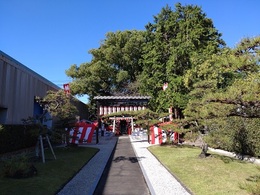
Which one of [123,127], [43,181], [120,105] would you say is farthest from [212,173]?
[123,127]

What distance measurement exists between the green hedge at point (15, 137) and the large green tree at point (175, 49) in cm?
1554

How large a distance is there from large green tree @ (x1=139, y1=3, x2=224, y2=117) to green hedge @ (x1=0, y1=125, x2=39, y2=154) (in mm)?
15537

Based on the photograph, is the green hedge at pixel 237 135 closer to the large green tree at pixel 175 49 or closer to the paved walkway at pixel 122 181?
the paved walkway at pixel 122 181

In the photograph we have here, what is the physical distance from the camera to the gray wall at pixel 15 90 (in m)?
11.7

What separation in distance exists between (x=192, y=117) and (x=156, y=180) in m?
5.19

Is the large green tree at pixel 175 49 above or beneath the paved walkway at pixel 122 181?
above

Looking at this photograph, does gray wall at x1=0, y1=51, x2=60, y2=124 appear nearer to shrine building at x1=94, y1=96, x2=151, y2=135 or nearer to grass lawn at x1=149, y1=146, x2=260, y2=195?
grass lawn at x1=149, y1=146, x2=260, y2=195


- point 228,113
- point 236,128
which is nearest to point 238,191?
point 228,113

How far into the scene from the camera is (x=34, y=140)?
603 inches

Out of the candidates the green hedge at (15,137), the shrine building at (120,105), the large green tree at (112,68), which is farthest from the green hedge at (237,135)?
the large green tree at (112,68)

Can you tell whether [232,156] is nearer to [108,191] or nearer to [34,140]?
[108,191]

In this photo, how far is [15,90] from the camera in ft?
42.2

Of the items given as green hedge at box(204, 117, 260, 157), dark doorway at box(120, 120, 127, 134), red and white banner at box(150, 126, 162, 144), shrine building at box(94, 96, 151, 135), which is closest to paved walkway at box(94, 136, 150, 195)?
green hedge at box(204, 117, 260, 157)

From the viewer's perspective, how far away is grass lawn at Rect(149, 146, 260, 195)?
6.96 meters
